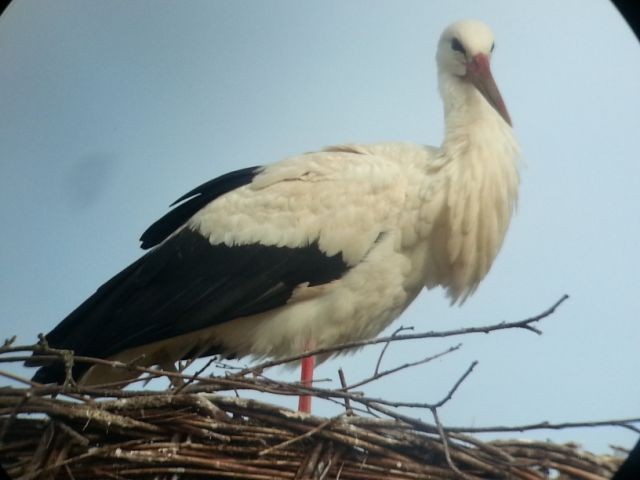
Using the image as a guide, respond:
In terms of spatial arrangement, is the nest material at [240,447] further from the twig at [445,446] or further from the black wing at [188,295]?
the black wing at [188,295]

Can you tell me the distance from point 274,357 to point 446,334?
95cm

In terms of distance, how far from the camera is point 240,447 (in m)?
2.96

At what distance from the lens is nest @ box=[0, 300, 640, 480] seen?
2.88 meters

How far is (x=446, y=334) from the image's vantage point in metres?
2.93

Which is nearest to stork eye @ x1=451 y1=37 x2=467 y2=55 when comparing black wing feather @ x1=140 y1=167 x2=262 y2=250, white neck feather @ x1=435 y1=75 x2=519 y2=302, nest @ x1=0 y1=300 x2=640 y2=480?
white neck feather @ x1=435 y1=75 x2=519 y2=302

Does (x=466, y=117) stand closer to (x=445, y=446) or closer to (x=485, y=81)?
(x=485, y=81)

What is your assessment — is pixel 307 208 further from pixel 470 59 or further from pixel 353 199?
pixel 470 59

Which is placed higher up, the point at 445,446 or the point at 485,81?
the point at 485,81

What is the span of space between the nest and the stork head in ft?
3.40

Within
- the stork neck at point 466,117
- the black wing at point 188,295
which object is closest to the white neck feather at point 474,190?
the stork neck at point 466,117

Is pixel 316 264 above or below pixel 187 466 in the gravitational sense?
above

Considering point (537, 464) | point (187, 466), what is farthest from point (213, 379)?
point (537, 464)

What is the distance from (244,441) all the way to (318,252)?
80 cm

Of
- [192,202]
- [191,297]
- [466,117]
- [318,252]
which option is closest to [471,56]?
[466,117]
